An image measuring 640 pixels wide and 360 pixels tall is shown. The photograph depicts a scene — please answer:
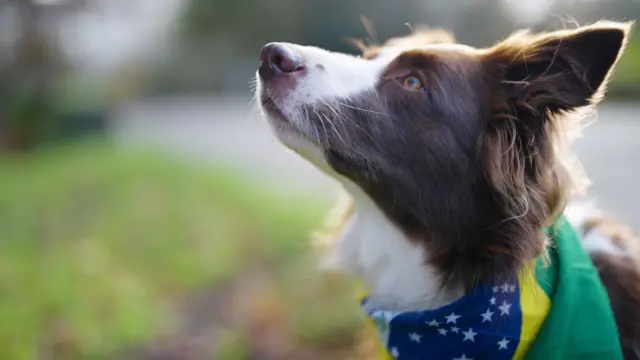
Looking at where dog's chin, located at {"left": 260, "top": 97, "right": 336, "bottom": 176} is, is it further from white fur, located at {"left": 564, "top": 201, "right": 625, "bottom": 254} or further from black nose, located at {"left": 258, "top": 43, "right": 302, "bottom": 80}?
white fur, located at {"left": 564, "top": 201, "right": 625, "bottom": 254}

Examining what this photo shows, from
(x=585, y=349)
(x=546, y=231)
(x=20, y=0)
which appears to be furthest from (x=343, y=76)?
(x=20, y=0)

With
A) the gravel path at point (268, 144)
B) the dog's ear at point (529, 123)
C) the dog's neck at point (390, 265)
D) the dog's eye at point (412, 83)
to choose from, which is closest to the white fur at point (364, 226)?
the dog's neck at point (390, 265)

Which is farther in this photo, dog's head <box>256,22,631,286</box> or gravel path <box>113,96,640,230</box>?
gravel path <box>113,96,640,230</box>

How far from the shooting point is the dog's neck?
246 cm

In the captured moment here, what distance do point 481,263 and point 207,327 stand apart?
2610 mm

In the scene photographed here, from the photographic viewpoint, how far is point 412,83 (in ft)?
7.98

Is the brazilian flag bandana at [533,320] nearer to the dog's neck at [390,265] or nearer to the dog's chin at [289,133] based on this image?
the dog's neck at [390,265]

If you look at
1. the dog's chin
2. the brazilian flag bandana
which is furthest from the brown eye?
the brazilian flag bandana

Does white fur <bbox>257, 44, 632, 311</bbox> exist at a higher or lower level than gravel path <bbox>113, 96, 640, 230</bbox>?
lower

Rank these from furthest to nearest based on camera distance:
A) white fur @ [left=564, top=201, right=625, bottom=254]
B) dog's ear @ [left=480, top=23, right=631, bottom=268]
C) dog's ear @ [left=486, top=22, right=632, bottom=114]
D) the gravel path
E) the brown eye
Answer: the gravel path
white fur @ [left=564, top=201, right=625, bottom=254]
the brown eye
dog's ear @ [left=480, top=23, right=631, bottom=268]
dog's ear @ [left=486, top=22, right=632, bottom=114]

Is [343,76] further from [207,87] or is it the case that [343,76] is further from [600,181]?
[207,87]

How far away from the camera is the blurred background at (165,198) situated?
4.29 meters

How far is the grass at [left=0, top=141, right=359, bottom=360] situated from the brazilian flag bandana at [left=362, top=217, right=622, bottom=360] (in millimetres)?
1902

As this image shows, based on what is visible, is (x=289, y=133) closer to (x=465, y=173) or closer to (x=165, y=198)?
(x=465, y=173)
